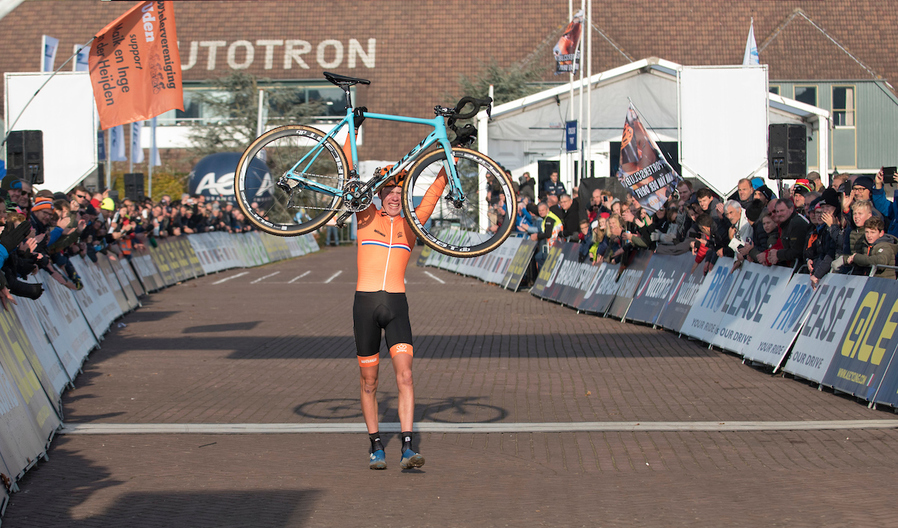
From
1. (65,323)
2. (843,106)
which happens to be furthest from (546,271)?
(843,106)

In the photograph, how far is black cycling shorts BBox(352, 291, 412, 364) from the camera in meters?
7.57

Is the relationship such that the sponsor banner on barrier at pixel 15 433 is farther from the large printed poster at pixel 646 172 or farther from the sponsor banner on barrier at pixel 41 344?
the large printed poster at pixel 646 172

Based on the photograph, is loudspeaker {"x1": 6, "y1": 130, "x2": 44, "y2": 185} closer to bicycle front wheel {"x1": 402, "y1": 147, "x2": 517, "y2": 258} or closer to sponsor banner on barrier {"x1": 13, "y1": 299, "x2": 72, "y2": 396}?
sponsor banner on barrier {"x1": 13, "y1": 299, "x2": 72, "y2": 396}

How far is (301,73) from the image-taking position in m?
61.4

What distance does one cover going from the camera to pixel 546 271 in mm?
23781

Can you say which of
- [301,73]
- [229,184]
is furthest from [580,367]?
[301,73]

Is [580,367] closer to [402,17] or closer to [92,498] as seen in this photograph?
[92,498]

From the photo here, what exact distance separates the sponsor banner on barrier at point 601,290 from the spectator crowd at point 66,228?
29.8 feet

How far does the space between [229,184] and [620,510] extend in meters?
43.4

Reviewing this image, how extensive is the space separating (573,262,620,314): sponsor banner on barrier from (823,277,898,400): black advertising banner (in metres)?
8.23

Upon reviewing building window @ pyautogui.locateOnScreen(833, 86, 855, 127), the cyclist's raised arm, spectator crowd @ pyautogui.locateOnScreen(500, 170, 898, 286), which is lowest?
spectator crowd @ pyautogui.locateOnScreen(500, 170, 898, 286)

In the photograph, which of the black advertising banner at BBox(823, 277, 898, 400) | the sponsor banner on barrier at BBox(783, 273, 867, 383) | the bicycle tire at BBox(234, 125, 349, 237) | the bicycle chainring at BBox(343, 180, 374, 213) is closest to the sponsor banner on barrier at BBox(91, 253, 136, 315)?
the bicycle tire at BBox(234, 125, 349, 237)

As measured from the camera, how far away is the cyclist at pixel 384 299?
296 inches

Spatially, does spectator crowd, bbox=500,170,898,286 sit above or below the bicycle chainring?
below
